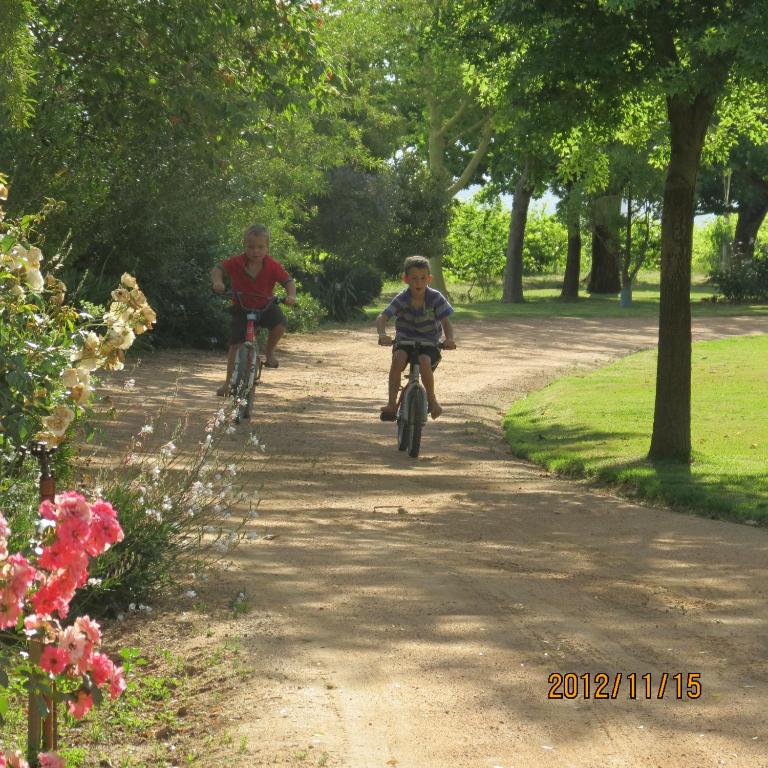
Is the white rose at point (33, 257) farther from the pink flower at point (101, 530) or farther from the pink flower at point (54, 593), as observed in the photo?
the pink flower at point (54, 593)

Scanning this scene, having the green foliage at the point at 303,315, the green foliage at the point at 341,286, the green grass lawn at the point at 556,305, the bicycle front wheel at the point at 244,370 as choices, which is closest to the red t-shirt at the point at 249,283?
the bicycle front wheel at the point at 244,370

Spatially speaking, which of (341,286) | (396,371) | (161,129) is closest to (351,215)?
(341,286)

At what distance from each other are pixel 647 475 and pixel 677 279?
191 cm

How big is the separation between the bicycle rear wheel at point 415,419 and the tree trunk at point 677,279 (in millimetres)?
2175

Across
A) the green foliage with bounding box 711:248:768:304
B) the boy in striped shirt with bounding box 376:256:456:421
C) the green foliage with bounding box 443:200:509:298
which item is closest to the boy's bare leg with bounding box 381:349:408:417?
the boy in striped shirt with bounding box 376:256:456:421

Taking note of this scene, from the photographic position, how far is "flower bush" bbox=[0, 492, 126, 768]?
3320 millimetres

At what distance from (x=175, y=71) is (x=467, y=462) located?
563 centimetres

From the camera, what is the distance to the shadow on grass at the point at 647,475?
10.0 metres

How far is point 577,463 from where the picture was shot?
39.9 feet

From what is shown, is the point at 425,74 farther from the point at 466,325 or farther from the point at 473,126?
the point at 466,325

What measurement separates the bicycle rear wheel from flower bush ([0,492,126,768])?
8174mm

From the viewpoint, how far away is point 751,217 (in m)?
53.3

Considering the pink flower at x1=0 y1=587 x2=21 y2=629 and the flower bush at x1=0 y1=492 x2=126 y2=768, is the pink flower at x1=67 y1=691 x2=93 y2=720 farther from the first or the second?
the pink flower at x1=0 y1=587 x2=21 y2=629

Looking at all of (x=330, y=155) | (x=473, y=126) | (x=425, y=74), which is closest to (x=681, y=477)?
(x=330, y=155)
